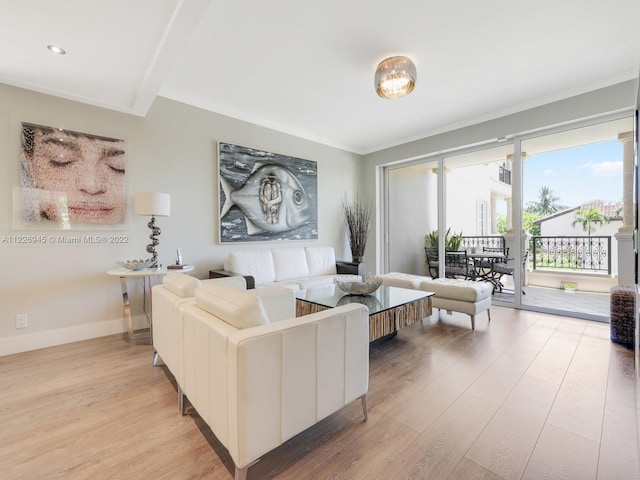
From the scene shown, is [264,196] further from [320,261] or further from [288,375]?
[288,375]

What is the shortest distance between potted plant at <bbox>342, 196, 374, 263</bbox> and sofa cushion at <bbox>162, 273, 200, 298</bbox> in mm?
3440

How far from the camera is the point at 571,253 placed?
3846mm

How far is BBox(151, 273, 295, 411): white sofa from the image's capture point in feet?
5.45

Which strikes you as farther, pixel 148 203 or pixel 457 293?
pixel 457 293

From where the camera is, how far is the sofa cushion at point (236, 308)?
1.23 m

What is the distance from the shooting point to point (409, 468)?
127 cm

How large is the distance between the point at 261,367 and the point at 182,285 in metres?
1.00

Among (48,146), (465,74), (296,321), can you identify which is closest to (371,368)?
(296,321)

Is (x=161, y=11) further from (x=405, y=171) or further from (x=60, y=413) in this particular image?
(x=405, y=171)

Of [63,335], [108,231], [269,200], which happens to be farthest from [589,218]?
[63,335]

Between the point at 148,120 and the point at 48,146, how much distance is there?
92 cm

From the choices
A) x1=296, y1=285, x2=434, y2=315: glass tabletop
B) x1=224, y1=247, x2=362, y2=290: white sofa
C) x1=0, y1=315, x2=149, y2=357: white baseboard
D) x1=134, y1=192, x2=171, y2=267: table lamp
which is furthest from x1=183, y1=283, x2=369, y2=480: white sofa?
x1=0, y1=315, x2=149, y2=357: white baseboard

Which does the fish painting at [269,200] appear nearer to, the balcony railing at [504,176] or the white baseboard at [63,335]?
the white baseboard at [63,335]

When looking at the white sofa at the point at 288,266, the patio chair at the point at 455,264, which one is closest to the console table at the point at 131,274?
the white sofa at the point at 288,266
